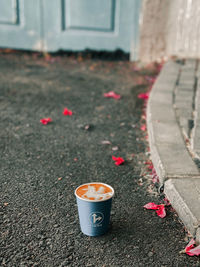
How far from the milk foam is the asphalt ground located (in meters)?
0.23

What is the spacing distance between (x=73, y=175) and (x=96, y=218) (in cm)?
66

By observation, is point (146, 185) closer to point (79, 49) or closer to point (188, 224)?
point (188, 224)

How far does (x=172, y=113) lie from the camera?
9.93 feet

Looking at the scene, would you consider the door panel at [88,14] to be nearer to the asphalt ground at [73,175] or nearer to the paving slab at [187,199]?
the asphalt ground at [73,175]

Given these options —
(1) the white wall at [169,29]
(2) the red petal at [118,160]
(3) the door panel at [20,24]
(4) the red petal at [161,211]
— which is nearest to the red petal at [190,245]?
(4) the red petal at [161,211]

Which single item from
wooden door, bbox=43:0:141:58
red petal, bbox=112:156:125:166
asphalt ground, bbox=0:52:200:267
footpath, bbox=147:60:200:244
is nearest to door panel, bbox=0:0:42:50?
wooden door, bbox=43:0:141:58

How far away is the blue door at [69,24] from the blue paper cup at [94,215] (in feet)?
13.4

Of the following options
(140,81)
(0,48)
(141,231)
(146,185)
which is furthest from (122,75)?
(141,231)

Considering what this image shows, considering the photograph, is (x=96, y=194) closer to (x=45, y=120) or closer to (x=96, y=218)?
(x=96, y=218)

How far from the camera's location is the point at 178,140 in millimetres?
2498

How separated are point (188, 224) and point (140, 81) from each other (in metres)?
3.05

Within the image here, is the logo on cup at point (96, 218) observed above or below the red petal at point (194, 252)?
above

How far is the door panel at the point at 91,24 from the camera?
17.3ft

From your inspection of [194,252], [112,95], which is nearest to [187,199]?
[194,252]
